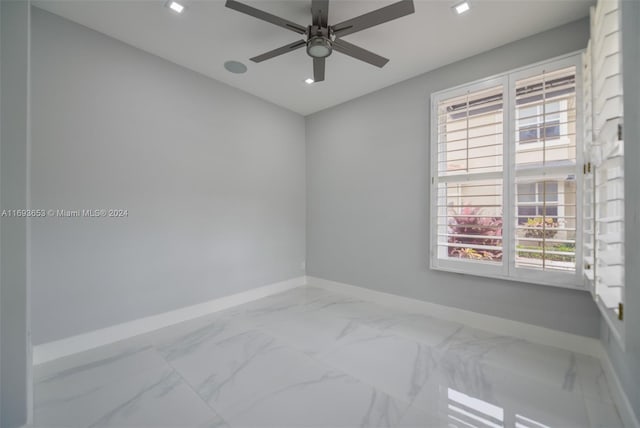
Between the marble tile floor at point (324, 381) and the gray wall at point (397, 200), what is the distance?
370 millimetres

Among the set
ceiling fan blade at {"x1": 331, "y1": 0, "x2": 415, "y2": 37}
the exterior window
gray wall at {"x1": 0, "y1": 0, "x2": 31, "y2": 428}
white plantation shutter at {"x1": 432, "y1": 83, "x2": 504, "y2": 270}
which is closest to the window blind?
the exterior window

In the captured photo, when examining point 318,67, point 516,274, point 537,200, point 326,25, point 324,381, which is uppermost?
point 326,25

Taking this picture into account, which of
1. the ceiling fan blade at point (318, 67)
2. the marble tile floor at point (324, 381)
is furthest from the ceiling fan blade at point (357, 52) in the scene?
the marble tile floor at point (324, 381)

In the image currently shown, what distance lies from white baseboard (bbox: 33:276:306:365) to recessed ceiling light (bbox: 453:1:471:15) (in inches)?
138

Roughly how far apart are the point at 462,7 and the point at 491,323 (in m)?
2.71

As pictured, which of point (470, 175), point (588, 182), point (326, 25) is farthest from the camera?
point (470, 175)

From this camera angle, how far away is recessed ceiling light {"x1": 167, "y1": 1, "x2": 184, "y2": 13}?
193 centimetres

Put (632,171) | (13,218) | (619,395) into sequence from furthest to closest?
(619,395) < (13,218) < (632,171)

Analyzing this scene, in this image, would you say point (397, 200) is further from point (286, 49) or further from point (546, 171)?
point (286, 49)

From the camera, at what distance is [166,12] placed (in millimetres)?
2053

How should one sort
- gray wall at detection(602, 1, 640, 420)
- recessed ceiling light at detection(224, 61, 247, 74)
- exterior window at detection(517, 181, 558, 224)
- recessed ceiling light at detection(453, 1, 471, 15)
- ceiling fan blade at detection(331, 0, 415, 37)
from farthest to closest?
1. recessed ceiling light at detection(224, 61, 247, 74)
2. exterior window at detection(517, 181, 558, 224)
3. recessed ceiling light at detection(453, 1, 471, 15)
4. ceiling fan blade at detection(331, 0, 415, 37)
5. gray wall at detection(602, 1, 640, 420)

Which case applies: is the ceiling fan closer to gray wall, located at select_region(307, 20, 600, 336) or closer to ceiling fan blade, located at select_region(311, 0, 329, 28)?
ceiling fan blade, located at select_region(311, 0, 329, 28)

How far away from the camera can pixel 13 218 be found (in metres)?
1.34

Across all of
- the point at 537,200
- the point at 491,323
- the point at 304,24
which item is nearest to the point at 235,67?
the point at 304,24
